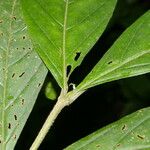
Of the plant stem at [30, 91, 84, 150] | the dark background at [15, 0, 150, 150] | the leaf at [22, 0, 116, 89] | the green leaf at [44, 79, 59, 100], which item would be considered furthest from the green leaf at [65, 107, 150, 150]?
the dark background at [15, 0, 150, 150]

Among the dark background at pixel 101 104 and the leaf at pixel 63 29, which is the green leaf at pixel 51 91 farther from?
the dark background at pixel 101 104

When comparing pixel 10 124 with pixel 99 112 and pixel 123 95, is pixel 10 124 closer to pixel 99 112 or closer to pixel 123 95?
pixel 123 95

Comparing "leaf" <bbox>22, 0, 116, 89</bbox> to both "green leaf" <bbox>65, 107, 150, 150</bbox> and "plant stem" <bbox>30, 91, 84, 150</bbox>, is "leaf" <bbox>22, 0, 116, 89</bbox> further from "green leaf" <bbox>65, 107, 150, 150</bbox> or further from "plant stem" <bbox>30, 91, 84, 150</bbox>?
"green leaf" <bbox>65, 107, 150, 150</bbox>

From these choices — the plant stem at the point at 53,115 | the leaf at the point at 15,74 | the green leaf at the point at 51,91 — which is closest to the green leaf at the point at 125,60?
the plant stem at the point at 53,115

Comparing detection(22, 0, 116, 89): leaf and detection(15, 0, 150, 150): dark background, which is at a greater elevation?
detection(22, 0, 116, 89): leaf

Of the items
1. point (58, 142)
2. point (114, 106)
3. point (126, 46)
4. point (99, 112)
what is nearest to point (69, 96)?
point (126, 46)
